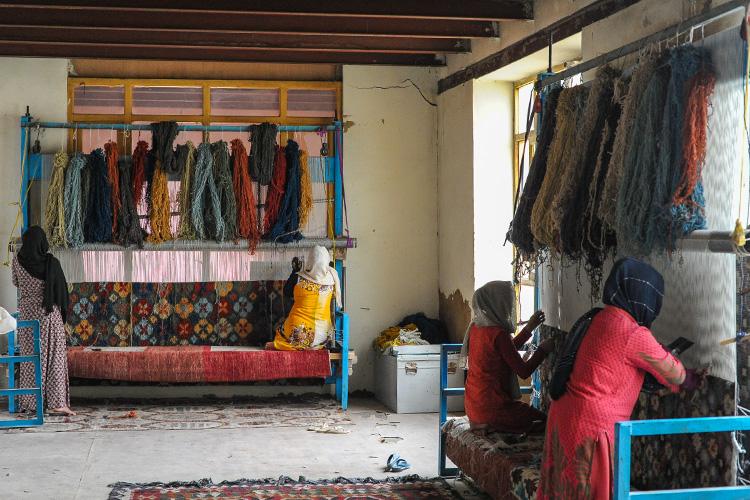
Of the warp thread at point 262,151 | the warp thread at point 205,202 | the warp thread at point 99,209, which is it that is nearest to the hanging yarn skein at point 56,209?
the warp thread at point 99,209

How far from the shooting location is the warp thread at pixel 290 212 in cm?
866

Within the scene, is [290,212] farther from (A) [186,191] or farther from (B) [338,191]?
(A) [186,191]

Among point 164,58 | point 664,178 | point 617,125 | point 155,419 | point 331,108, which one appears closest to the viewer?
point 664,178

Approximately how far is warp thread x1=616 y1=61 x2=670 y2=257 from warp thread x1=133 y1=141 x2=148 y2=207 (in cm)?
536

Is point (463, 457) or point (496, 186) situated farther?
point (496, 186)

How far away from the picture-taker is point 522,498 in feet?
15.1

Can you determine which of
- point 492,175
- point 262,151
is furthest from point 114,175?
point 492,175

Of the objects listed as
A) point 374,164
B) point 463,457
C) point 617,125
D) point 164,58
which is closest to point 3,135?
Answer: point 164,58

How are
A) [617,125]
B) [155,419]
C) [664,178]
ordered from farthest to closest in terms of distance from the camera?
[155,419]
[617,125]
[664,178]

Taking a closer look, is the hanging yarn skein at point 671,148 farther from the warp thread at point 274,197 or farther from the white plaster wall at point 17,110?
the white plaster wall at point 17,110

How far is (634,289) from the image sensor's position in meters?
3.91

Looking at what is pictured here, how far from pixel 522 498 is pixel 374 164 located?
5.14m

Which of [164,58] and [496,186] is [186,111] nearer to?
[164,58]

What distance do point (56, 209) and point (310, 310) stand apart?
237 cm
